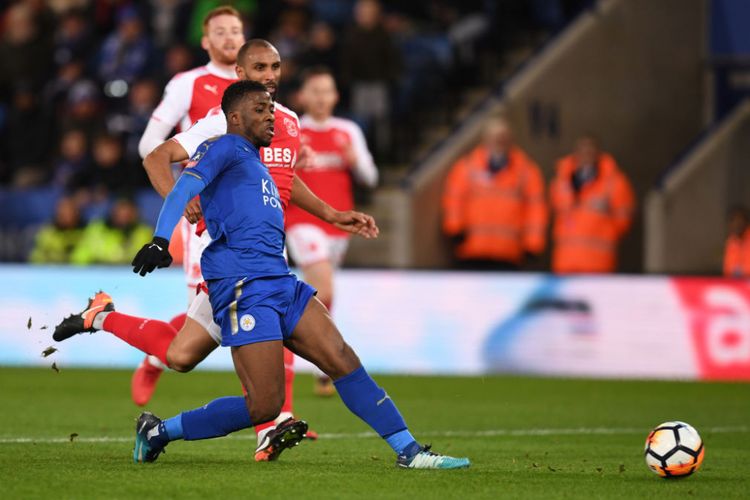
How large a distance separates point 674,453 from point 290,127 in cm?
259

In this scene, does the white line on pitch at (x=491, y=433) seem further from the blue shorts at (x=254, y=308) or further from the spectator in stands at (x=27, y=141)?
the spectator in stands at (x=27, y=141)

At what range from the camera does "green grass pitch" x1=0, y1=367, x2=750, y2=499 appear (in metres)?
6.86

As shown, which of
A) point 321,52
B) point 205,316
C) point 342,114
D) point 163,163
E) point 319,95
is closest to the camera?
point 205,316

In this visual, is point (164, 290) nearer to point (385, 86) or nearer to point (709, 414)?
point (385, 86)

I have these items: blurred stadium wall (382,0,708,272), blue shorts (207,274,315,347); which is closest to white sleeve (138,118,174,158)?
blue shorts (207,274,315,347)

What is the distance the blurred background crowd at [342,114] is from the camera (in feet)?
54.1

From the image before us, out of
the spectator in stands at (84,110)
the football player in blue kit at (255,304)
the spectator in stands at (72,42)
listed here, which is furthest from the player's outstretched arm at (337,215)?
the spectator in stands at (72,42)

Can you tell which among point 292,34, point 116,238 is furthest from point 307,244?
point 292,34

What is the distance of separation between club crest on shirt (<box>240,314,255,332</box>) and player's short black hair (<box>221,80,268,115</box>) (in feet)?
3.28

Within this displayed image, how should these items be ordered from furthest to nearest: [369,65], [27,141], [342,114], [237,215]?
1. [27,141]
2. [369,65]
3. [342,114]
4. [237,215]

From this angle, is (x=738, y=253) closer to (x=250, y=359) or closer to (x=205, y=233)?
(x=205, y=233)

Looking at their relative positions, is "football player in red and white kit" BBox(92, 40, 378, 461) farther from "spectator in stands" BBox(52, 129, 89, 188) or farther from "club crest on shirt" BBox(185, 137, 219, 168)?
"spectator in stands" BBox(52, 129, 89, 188)

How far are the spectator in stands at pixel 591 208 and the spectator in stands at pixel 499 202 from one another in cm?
44

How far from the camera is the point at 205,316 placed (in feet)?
25.0
